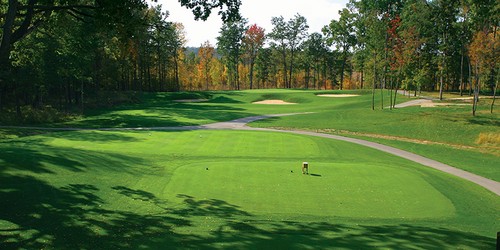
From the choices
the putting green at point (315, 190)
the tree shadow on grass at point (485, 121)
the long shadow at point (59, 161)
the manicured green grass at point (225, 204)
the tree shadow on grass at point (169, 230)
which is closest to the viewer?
the tree shadow on grass at point (169, 230)

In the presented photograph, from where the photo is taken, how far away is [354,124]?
4259 cm

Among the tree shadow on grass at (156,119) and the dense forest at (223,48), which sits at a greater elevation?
the dense forest at (223,48)

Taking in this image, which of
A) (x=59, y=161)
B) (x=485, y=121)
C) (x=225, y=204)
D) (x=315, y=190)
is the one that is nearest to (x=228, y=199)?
(x=225, y=204)

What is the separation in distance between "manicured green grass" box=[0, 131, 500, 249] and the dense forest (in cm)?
507

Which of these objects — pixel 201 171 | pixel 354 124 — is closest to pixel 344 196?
pixel 201 171

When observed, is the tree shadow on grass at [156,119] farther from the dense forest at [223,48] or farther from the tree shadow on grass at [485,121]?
the tree shadow on grass at [485,121]

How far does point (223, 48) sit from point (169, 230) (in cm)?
10459

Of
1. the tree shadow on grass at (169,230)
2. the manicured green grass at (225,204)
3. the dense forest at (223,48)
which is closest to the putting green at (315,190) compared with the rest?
the manicured green grass at (225,204)

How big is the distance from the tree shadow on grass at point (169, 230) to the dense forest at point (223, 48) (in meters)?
4.88

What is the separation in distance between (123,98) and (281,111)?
29.0m

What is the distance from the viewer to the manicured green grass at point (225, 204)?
30.8 feet

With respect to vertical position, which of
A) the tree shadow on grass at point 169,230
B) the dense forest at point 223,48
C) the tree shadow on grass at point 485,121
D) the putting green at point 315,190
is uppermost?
the dense forest at point 223,48

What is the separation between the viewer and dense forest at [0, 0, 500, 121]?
48.7 feet

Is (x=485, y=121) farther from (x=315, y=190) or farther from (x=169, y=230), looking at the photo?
(x=169, y=230)
